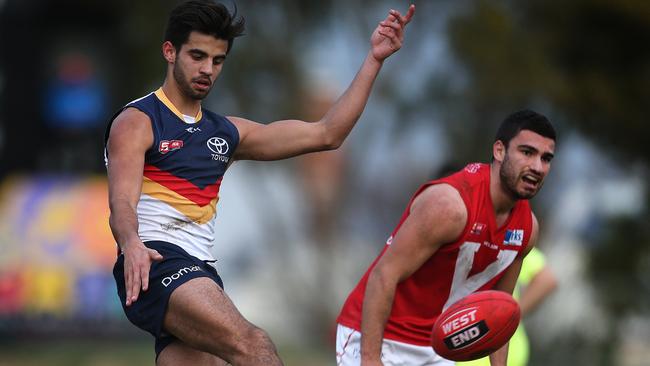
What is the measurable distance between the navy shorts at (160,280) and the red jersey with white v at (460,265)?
1.05m

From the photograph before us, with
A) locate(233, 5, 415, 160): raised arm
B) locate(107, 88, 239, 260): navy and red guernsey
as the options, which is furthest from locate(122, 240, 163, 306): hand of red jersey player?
locate(233, 5, 415, 160): raised arm

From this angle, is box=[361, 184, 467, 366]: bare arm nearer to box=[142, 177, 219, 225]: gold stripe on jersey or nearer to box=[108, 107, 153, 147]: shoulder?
box=[142, 177, 219, 225]: gold stripe on jersey

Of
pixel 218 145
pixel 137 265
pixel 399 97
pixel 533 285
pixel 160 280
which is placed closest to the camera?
pixel 137 265

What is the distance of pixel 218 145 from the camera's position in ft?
21.8

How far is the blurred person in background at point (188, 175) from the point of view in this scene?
5.98 m

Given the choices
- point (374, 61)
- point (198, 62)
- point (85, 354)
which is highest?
point (374, 61)

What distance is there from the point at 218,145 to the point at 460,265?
1.39m

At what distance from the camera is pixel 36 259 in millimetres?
20344

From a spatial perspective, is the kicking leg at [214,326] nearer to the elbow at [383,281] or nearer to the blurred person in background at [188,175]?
the blurred person in background at [188,175]

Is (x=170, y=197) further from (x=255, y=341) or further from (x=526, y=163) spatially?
(x=526, y=163)

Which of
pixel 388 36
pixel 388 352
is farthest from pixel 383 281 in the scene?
pixel 388 36

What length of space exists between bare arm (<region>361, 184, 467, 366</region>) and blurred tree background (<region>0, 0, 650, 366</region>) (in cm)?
1027

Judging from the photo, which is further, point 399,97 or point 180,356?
point 399,97

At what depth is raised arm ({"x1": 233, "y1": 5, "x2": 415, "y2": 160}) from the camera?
22.2ft
